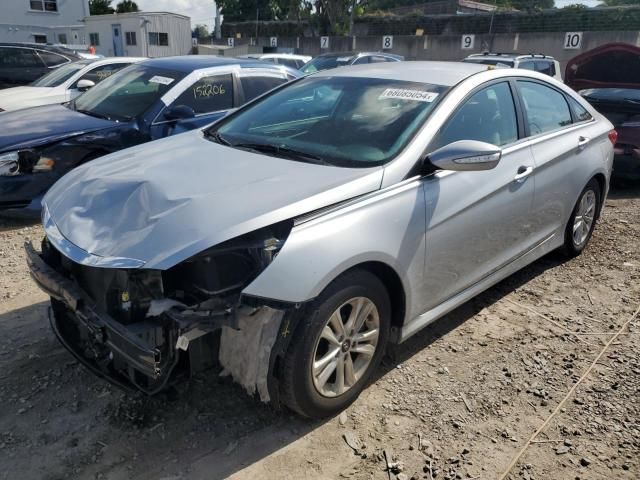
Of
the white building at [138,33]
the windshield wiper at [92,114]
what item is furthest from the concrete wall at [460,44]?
the windshield wiper at [92,114]

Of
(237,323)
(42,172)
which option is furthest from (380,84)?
(42,172)

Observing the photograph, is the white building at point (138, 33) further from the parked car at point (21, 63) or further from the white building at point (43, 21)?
the parked car at point (21, 63)

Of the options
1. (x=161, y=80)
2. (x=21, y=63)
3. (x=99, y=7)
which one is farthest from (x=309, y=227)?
(x=99, y=7)

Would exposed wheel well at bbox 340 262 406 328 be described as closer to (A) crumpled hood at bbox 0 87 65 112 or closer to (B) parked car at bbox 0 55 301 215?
(B) parked car at bbox 0 55 301 215

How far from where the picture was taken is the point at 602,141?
15.5ft

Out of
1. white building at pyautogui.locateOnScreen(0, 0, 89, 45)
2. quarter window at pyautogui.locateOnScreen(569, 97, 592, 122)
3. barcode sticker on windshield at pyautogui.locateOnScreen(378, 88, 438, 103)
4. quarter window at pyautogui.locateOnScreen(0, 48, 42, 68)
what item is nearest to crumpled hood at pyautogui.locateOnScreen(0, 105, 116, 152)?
barcode sticker on windshield at pyautogui.locateOnScreen(378, 88, 438, 103)

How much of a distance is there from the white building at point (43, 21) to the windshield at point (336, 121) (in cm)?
3119

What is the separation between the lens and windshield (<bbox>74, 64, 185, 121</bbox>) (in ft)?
19.2

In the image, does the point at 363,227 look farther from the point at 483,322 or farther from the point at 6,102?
the point at 6,102

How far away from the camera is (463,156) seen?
2891mm

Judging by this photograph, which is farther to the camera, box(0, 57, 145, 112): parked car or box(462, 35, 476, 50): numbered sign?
box(462, 35, 476, 50): numbered sign

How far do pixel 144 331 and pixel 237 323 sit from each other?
0.39 meters

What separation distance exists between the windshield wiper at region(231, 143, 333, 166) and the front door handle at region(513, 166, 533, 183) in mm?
1362

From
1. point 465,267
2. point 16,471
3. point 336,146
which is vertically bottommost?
point 16,471
